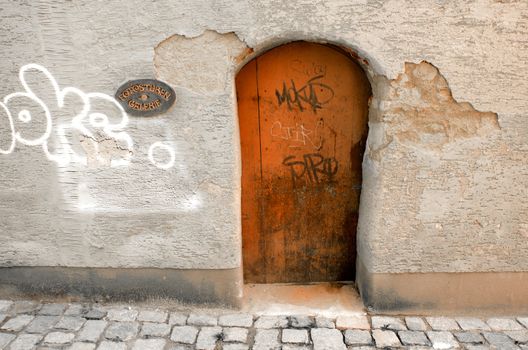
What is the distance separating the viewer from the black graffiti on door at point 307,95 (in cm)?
327

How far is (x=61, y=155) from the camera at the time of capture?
3154 millimetres

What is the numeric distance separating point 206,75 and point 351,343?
220cm

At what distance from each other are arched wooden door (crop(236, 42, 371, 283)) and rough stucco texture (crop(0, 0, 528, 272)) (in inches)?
9.7

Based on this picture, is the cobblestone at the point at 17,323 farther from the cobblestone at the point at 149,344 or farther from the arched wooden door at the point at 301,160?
the arched wooden door at the point at 301,160

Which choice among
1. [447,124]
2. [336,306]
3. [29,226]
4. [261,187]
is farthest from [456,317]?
[29,226]

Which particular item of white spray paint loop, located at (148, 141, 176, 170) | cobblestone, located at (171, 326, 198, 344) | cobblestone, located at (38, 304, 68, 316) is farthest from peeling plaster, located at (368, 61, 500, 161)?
cobblestone, located at (38, 304, 68, 316)

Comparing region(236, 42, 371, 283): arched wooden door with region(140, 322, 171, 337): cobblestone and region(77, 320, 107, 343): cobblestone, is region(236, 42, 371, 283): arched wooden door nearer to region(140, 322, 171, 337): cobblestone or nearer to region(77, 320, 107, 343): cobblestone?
region(140, 322, 171, 337): cobblestone

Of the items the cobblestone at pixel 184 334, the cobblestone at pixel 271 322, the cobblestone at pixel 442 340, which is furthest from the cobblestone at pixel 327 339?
the cobblestone at pixel 184 334

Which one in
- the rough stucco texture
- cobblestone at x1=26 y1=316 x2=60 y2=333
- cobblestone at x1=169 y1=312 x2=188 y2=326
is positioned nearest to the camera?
the rough stucco texture

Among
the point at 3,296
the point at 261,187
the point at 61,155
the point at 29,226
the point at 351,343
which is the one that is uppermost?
the point at 61,155

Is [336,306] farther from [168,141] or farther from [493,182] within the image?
[168,141]

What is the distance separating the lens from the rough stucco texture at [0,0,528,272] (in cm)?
280

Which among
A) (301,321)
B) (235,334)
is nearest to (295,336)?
(301,321)

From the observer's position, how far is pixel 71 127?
3.10 meters
